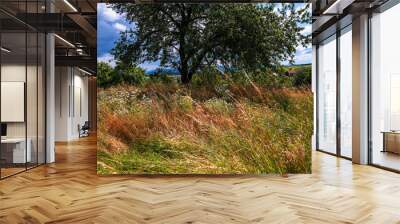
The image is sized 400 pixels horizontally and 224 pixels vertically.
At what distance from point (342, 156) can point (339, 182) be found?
3657 millimetres

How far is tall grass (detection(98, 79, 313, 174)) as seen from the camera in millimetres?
6414

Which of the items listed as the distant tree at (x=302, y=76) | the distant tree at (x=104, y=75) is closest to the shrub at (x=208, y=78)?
the distant tree at (x=302, y=76)

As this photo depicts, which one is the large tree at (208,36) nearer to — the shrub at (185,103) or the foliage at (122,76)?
the foliage at (122,76)

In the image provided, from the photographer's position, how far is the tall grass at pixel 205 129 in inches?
253

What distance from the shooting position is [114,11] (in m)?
6.48

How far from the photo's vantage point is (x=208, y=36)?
6527 millimetres

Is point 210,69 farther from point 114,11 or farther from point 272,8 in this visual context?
point 114,11

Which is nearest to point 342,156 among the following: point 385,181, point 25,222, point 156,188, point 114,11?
point 385,181

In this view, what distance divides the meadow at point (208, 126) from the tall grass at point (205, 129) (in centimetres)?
2

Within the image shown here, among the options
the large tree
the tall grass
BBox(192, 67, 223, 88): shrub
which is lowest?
the tall grass

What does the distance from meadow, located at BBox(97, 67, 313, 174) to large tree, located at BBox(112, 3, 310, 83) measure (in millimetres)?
288

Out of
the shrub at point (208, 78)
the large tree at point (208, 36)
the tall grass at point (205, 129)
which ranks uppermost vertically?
the large tree at point (208, 36)

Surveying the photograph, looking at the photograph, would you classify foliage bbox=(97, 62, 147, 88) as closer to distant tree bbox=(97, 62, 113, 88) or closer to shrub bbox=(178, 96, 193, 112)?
distant tree bbox=(97, 62, 113, 88)

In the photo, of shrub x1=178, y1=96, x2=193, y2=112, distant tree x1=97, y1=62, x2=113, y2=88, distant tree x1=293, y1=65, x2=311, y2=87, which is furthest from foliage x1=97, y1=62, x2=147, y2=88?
distant tree x1=293, y1=65, x2=311, y2=87
